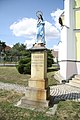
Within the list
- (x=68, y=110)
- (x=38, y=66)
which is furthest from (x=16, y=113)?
(x=38, y=66)

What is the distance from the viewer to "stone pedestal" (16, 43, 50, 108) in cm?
788

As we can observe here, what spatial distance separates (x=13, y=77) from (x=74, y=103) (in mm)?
8027

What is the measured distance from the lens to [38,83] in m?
8.04

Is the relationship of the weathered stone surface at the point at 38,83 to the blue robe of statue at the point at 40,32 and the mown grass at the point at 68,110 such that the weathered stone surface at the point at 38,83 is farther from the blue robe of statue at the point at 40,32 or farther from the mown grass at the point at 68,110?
the blue robe of statue at the point at 40,32

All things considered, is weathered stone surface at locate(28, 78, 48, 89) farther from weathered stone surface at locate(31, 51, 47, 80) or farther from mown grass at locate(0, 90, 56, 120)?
mown grass at locate(0, 90, 56, 120)

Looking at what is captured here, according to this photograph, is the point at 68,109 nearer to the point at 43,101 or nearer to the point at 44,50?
the point at 43,101

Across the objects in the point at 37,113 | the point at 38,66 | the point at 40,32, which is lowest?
the point at 37,113

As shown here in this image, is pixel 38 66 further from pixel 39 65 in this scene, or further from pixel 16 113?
pixel 16 113

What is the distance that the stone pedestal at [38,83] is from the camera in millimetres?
7875

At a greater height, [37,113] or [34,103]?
[34,103]

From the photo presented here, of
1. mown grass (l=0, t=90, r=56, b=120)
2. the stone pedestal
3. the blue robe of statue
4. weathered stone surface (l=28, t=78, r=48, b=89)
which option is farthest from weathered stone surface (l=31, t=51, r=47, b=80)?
mown grass (l=0, t=90, r=56, b=120)

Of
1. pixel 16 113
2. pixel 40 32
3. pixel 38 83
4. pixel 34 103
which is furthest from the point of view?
pixel 40 32

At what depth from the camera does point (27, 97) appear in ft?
26.5

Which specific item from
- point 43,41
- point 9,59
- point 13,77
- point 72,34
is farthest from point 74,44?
point 9,59
